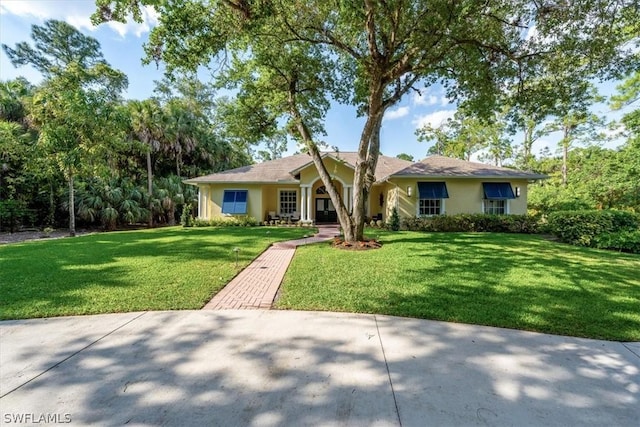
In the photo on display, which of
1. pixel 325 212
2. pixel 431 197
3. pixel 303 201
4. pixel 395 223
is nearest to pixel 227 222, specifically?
pixel 303 201

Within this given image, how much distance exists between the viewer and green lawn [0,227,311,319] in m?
4.61

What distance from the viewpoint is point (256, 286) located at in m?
5.78

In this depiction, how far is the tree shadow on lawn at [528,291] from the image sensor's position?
4.11 meters

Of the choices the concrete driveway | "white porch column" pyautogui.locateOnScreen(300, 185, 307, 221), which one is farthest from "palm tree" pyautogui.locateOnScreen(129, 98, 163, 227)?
the concrete driveway

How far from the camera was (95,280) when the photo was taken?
590 cm

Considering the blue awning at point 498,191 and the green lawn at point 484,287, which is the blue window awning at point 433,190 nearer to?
the blue awning at point 498,191

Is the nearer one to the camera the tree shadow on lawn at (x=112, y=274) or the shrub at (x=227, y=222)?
the tree shadow on lawn at (x=112, y=274)

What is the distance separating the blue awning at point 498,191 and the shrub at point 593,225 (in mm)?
4674

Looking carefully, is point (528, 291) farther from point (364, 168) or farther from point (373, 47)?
point (373, 47)

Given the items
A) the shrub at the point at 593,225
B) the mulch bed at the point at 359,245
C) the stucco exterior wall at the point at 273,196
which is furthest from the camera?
the stucco exterior wall at the point at 273,196

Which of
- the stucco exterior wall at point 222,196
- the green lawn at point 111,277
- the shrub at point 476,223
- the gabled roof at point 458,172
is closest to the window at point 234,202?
the stucco exterior wall at point 222,196

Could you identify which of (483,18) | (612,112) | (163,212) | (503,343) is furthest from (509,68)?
(163,212)

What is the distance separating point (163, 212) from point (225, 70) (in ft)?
49.0

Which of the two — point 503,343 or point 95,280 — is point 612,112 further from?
point 95,280
